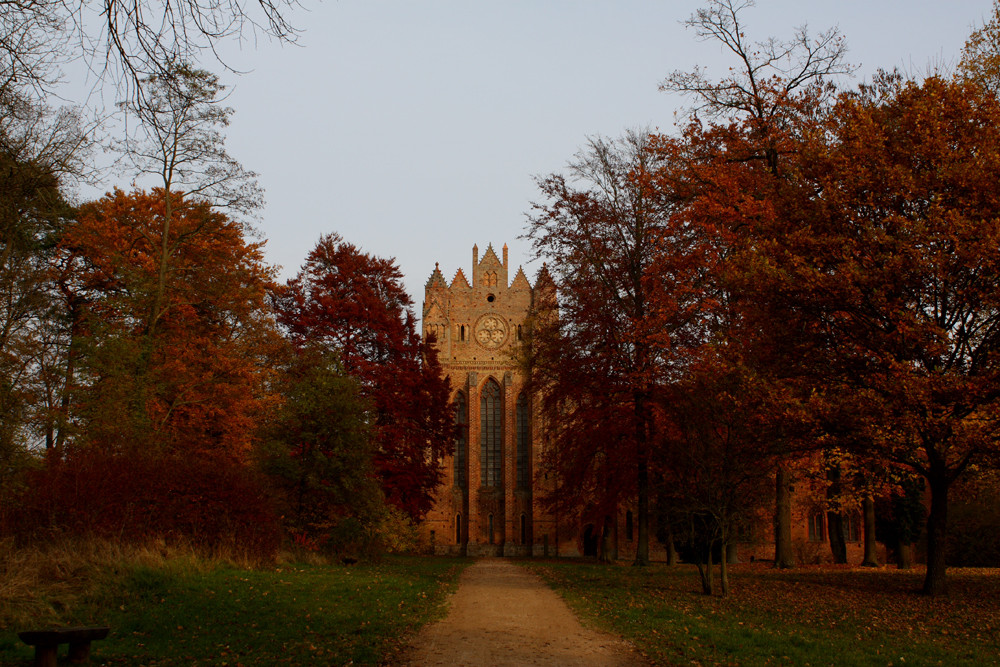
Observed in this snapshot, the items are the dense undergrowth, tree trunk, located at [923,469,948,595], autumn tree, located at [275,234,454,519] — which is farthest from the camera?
autumn tree, located at [275,234,454,519]

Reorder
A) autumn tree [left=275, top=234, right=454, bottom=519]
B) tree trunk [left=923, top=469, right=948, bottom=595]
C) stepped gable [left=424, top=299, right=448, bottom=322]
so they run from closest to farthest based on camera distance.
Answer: tree trunk [left=923, top=469, right=948, bottom=595] < autumn tree [left=275, top=234, right=454, bottom=519] < stepped gable [left=424, top=299, right=448, bottom=322]

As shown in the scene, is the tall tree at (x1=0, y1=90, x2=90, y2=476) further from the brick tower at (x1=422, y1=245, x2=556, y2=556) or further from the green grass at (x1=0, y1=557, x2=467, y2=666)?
the brick tower at (x1=422, y1=245, x2=556, y2=556)

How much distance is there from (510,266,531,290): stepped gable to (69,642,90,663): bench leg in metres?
40.2

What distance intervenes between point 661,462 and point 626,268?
6.65 metres

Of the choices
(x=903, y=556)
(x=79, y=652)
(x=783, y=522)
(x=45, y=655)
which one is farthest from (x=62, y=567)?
(x=903, y=556)

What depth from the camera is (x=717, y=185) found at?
17828mm

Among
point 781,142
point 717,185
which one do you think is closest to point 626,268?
point 717,185

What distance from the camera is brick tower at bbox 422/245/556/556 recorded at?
42.1 metres

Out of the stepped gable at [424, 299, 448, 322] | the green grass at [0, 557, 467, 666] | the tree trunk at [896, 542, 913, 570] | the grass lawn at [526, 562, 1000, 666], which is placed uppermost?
the stepped gable at [424, 299, 448, 322]

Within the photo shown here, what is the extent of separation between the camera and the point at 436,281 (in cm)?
4647

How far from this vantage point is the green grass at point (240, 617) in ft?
24.0

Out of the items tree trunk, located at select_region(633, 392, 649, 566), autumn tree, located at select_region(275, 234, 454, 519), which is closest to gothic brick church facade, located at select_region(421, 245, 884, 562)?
autumn tree, located at select_region(275, 234, 454, 519)

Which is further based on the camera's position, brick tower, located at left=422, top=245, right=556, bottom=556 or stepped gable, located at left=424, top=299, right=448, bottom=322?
stepped gable, located at left=424, top=299, right=448, bottom=322

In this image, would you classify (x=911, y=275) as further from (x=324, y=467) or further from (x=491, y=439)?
(x=491, y=439)
